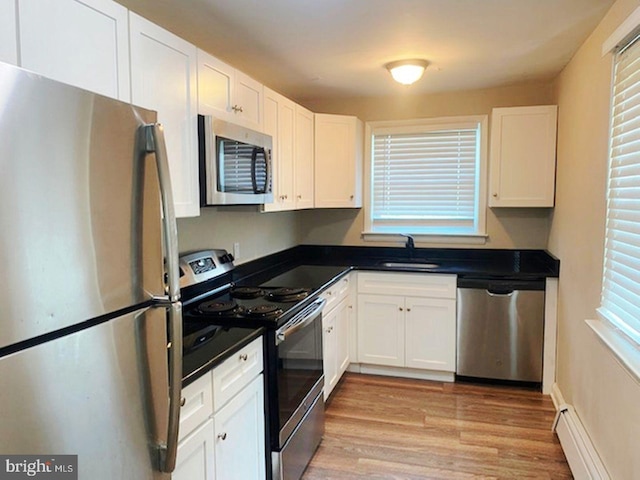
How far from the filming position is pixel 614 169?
2021mm

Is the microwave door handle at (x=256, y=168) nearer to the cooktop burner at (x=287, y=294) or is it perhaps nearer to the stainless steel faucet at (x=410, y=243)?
the cooktop burner at (x=287, y=294)

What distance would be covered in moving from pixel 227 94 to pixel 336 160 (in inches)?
64.2

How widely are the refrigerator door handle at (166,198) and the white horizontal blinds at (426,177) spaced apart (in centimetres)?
318

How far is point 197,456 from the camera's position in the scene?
151 centimetres

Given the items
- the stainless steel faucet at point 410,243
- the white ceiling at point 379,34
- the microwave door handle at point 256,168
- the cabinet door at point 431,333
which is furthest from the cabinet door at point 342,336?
the white ceiling at point 379,34

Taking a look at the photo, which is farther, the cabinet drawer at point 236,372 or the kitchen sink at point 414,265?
the kitchen sink at point 414,265

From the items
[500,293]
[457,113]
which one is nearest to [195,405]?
[500,293]

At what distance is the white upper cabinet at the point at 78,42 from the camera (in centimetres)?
116

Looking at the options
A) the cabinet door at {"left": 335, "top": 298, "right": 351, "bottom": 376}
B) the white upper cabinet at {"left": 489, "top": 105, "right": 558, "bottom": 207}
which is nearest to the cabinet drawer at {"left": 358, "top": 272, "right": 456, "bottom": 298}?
the cabinet door at {"left": 335, "top": 298, "right": 351, "bottom": 376}

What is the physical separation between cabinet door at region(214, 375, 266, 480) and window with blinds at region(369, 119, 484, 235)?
2.52 m

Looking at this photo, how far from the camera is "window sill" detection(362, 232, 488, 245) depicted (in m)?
3.88

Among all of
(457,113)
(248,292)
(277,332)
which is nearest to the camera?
(277,332)

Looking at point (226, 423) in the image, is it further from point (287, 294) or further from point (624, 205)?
point (624, 205)

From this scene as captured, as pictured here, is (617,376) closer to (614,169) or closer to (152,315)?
(614,169)
